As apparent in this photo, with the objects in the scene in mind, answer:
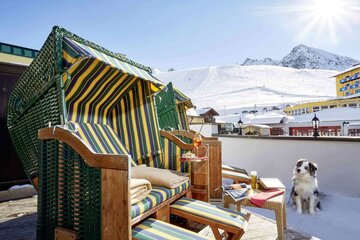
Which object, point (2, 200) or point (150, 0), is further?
point (150, 0)

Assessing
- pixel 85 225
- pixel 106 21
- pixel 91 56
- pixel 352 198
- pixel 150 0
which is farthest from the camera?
pixel 106 21

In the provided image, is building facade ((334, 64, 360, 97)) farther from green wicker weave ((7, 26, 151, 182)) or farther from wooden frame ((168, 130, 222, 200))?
green wicker weave ((7, 26, 151, 182))

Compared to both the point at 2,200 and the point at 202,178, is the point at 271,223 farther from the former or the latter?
the point at 2,200

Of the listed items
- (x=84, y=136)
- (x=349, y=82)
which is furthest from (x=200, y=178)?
(x=349, y=82)

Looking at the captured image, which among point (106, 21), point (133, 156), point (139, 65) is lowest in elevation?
point (133, 156)

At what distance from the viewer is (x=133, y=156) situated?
3.36 metres

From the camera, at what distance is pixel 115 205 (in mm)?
1500

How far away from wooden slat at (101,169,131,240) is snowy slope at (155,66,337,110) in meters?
50.9

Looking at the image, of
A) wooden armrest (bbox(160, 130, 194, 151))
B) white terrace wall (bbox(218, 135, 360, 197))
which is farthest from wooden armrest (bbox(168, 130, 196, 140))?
white terrace wall (bbox(218, 135, 360, 197))

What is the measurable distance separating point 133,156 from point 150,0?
6.71 meters

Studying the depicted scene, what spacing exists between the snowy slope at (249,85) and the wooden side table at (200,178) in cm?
4906

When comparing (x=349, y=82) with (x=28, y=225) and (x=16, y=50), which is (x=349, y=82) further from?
(x=28, y=225)

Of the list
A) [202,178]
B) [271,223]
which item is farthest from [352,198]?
[202,178]

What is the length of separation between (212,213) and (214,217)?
79mm
